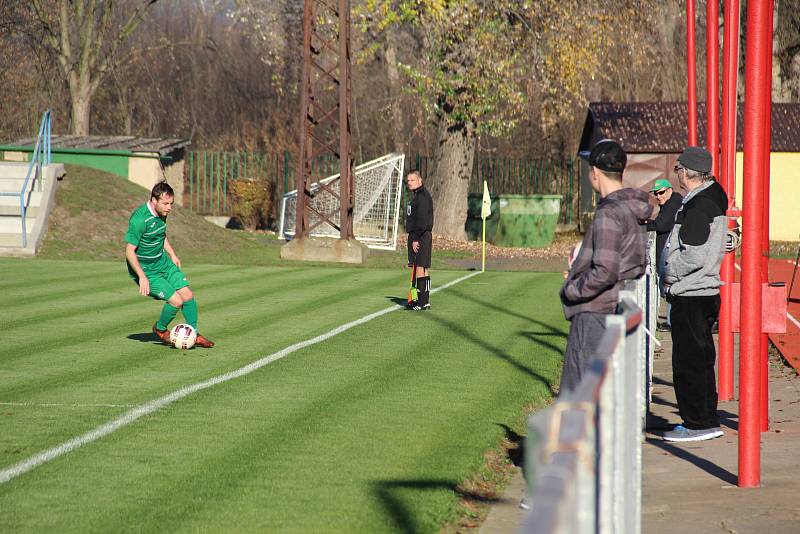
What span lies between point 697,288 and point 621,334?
4.81m

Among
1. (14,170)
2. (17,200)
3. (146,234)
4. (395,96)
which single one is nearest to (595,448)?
(146,234)

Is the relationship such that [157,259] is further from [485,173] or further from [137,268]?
[485,173]

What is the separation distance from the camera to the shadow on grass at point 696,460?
7.52 m

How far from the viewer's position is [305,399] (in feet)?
31.9

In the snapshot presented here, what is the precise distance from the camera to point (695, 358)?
8.70 m

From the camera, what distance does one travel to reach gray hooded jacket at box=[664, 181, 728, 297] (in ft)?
27.7

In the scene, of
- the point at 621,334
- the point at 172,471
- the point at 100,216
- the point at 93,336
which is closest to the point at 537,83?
the point at 100,216

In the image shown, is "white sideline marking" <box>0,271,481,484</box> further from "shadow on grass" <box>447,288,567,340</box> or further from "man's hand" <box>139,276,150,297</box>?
"shadow on grass" <box>447,288,567,340</box>

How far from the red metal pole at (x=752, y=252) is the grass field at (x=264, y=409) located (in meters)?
1.69

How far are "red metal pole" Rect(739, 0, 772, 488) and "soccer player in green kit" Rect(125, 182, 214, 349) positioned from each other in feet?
19.8

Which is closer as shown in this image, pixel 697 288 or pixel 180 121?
pixel 697 288

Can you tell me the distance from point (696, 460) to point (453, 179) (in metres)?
28.6

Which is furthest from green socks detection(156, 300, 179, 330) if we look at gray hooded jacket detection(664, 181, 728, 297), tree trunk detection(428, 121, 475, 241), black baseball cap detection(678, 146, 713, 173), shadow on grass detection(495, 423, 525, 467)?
tree trunk detection(428, 121, 475, 241)

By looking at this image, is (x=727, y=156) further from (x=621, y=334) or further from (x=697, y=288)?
(x=621, y=334)
